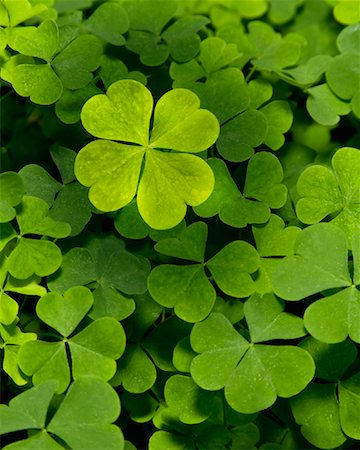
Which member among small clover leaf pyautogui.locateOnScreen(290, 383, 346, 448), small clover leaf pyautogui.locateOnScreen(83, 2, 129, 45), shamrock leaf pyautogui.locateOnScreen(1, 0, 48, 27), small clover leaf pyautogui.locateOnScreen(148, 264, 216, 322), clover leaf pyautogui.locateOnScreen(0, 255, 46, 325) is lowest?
small clover leaf pyautogui.locateOnScreen(290, 383, 346, 448)

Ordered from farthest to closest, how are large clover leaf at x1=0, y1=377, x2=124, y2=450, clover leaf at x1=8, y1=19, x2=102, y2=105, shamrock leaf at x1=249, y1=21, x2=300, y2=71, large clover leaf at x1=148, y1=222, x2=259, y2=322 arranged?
shamrock leaf at x1=249, y1=21, x2=300, y2=71 < clover leaf at x1=8, y1=19, x2=102, y2=105 < large clover leaf at x1=148, y1=222, x2=259, y2=322 < large clover leaf at x1=0, y1=377, x2=124, y2=450

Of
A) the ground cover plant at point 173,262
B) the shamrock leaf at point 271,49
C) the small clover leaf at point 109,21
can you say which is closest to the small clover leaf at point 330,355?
the ground cover plant at point 173,262

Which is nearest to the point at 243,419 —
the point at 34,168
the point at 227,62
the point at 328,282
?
the point at 328,282

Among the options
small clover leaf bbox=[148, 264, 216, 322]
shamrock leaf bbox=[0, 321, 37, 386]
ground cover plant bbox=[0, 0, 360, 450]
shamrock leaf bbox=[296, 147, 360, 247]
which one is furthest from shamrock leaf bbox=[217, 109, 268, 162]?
shamrock leaf bbox=[0, 321, 37, 386]

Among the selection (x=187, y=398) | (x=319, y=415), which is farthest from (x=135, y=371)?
(x=319, y=415)

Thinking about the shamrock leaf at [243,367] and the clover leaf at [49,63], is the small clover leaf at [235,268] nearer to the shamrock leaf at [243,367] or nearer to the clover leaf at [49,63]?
the shamrock leaf at [243,367]

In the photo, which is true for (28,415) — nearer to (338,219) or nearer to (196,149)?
(196,149)

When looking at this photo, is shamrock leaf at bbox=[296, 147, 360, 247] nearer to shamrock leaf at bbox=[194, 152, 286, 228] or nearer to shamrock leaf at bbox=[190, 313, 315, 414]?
shamrock leaf at bbox=[194, 152, 286, 228]
